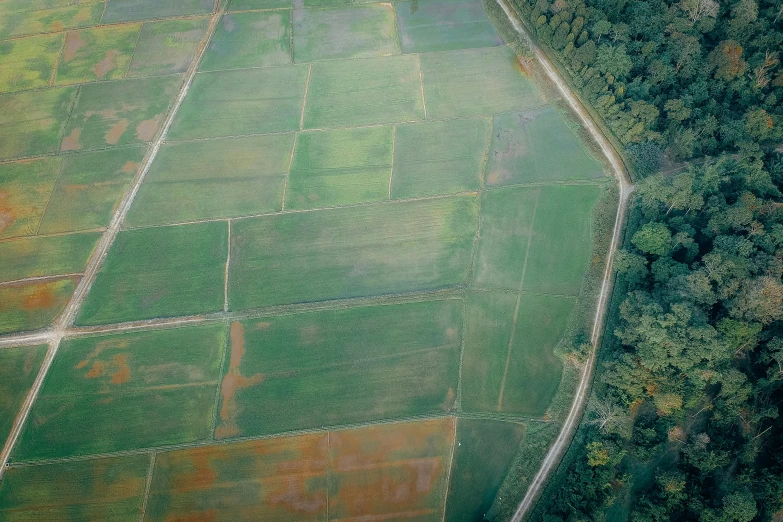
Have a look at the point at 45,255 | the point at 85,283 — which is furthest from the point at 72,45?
the point at 85,283

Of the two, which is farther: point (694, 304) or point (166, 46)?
point (166, 46)

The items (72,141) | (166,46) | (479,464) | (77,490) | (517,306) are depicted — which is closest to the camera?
(77,490)

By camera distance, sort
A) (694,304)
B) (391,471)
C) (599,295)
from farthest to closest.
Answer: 1. (599,295)
2. (694,304)
3. (391,471)

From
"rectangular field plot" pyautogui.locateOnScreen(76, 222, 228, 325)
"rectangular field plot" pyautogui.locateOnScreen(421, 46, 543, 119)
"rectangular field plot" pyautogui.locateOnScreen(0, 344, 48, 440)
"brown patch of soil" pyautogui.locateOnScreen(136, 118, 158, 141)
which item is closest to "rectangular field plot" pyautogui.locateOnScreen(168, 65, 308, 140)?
"brown patch of soil" pyautogui.locateOnScreen(136, 118, 158, 141)

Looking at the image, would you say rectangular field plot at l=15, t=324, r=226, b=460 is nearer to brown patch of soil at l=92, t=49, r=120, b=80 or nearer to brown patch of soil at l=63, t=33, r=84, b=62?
brown patch of soil at l=92, t=49, r=120, b=80

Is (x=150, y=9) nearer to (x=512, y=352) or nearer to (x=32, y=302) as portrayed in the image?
(x=32, y=302)

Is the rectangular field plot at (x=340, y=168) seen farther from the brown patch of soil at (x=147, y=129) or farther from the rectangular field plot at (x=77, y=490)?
the rectangular field plot at (x=77, y=490)

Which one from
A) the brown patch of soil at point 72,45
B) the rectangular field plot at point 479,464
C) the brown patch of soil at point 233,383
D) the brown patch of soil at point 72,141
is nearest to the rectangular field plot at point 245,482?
the brown patch of soil at point 233,383
